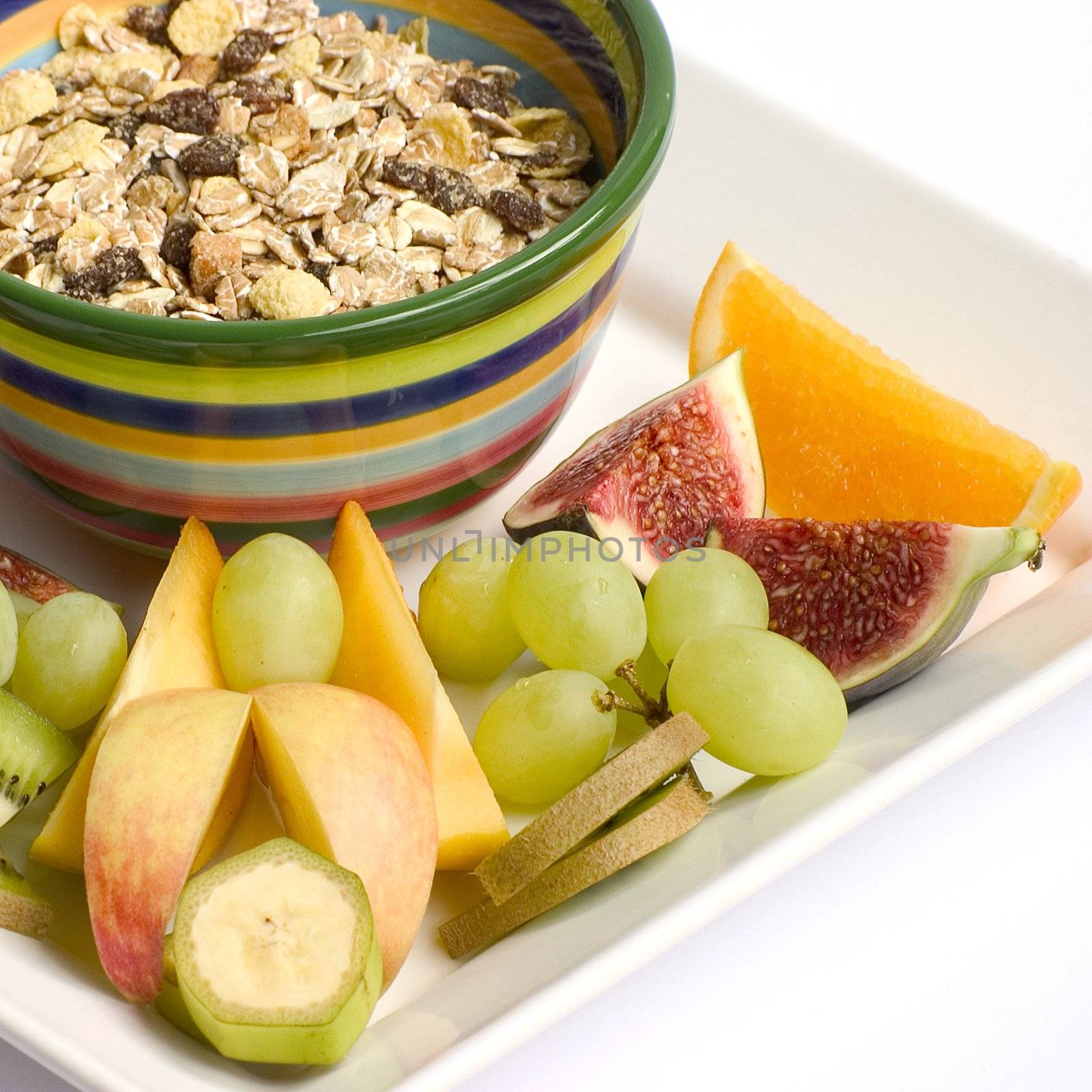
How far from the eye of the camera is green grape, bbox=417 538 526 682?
3.68ft

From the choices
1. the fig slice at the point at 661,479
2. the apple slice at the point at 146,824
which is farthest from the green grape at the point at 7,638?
the fig slice at the point at 661,479

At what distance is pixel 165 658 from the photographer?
1.01m

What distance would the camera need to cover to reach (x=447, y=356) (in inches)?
40.5

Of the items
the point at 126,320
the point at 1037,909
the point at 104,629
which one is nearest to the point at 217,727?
the point at 104,629

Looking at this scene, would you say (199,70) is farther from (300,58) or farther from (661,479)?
(661,479)

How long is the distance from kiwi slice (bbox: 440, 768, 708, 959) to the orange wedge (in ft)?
1.57

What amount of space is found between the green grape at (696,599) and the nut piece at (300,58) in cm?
61

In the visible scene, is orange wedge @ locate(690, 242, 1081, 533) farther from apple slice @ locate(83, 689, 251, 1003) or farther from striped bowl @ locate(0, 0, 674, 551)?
apple slice @ locate(83, 689, 251, 1003)

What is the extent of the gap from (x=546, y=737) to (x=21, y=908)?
0.39 metres

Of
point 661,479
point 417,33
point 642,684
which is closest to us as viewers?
point 642,684

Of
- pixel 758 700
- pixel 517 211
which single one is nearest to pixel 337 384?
pixel 517 211

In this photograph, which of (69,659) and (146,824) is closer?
(146,824)

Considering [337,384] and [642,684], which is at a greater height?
[337,384]

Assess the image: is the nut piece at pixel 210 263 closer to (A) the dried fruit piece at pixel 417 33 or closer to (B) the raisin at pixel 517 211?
(B) the raisin at pixel 517 211
